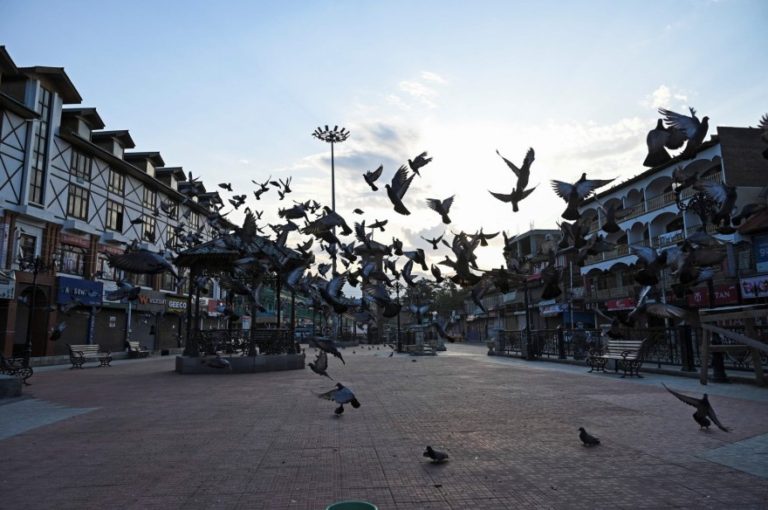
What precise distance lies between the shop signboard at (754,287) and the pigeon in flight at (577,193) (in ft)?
95.7

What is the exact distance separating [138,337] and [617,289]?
40.7 m

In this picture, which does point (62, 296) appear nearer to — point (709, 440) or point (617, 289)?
point (709, 440)

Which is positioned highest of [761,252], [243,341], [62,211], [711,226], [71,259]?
[62,211]

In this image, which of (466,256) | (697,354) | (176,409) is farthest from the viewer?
(697,354)

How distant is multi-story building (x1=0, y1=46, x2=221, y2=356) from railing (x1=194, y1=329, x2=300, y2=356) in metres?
5.79

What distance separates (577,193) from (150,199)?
42432 millimetres

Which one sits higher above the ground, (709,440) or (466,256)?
(466,256)

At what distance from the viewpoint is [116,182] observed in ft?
122

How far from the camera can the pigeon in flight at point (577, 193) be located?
5383 mm

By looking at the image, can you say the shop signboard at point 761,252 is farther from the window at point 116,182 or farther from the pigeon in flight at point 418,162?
the window at point 116,182

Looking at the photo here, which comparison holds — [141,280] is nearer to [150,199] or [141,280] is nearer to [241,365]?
[150,199]

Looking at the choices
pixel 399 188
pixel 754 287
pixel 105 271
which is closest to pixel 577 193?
pixel 399 188

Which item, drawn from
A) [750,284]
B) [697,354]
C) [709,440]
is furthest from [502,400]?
[750,284]

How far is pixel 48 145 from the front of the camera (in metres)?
30.2
